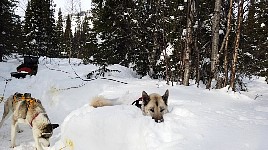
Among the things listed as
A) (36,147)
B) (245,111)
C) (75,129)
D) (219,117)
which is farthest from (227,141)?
(36,147)

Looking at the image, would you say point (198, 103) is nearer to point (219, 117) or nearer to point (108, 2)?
point (219, 117)

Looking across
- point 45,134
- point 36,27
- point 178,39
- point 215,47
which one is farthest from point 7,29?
point 45,134

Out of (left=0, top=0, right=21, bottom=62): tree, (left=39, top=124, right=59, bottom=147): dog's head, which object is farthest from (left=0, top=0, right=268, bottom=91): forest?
(left=0, top=0, right=21, bottom=62): tree

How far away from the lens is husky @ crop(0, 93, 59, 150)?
521cm

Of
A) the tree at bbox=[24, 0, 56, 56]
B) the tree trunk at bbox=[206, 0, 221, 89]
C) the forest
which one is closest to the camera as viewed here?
the forest

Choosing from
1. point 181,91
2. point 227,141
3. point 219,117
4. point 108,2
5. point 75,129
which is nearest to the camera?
point 227,141

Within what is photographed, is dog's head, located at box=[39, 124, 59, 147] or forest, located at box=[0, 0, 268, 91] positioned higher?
forest, located at box=[0, 0, 268, 91]

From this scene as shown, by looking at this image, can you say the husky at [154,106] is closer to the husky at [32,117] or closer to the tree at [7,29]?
the husky at [32,117]

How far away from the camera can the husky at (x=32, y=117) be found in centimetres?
521

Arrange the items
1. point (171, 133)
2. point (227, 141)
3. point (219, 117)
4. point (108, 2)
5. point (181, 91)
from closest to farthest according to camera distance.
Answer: point (227, 141), point (171, 133), point (219, 117), point (181, 91), point (108, 2)

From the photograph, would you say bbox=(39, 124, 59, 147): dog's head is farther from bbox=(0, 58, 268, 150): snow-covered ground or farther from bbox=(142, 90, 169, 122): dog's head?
bbox=(142, 90, 169, 122): dog's head

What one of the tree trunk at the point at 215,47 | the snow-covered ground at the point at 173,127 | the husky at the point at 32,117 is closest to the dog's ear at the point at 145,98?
the snow-covered ground at the point at 173,127

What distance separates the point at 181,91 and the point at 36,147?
3519 millimetres

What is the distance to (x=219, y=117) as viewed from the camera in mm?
4465
